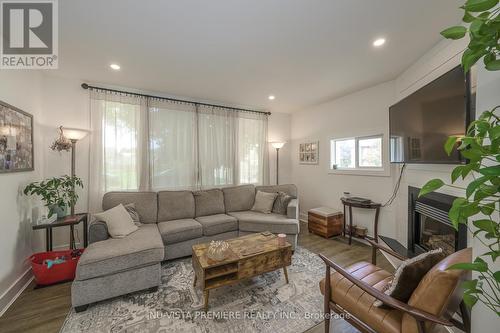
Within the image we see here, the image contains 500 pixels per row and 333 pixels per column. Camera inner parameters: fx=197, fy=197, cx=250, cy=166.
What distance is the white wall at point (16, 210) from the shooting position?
6.34 ft

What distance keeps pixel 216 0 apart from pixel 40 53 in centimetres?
226

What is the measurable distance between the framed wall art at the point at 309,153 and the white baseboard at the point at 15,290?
4625mm

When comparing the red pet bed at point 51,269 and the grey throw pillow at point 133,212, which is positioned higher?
the grey throw pillow at point 133,212

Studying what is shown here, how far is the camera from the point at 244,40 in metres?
2.03

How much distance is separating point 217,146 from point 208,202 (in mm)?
1150

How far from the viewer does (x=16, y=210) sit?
85.2 inches

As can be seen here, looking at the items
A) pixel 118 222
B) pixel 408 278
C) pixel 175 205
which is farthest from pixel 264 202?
pixel 408 278

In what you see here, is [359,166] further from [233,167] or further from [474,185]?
[474,185]

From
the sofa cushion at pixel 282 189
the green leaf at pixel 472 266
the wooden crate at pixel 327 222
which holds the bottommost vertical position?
the wooden crate at pixel 327 222

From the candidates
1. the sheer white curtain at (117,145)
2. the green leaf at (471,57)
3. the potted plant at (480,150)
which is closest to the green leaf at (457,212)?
the potted plant at (480,150)

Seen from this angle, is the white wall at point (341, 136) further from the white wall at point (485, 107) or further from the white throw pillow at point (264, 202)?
the white wall at point (485, 107)

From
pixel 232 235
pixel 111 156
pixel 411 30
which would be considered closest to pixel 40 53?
pixel 111 156

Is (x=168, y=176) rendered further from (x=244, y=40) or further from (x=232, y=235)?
(x=244, y=40)

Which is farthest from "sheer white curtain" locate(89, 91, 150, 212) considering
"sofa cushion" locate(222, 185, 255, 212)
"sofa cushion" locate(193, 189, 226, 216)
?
"sofa cushion" locate(222, 185, 255, 212)
